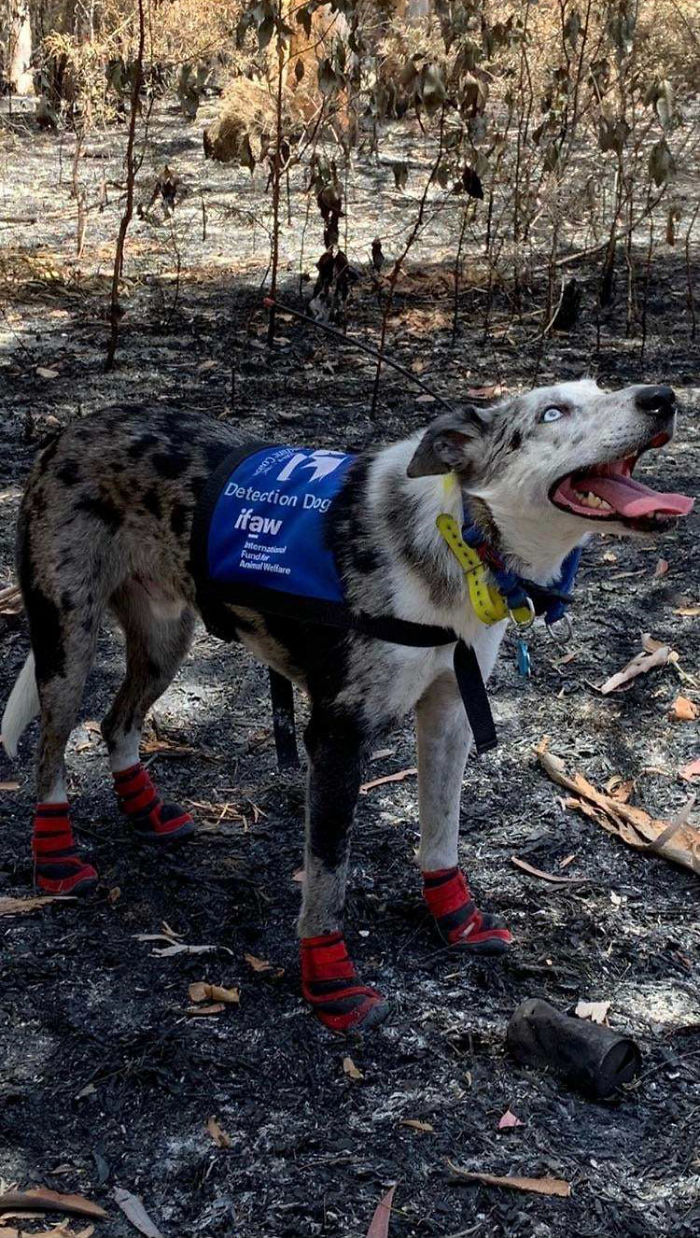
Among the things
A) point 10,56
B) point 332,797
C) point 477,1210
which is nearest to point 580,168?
point 10,56

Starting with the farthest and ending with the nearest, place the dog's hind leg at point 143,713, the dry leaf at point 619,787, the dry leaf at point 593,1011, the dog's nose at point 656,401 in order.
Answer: the dry leaf at point 619,787, the dog's hind leg at point 143,713, the dry leaf at point 593,1011, the dog's nose at point 656,401

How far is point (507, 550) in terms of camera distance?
3576mm

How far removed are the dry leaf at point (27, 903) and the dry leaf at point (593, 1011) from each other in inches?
63.0

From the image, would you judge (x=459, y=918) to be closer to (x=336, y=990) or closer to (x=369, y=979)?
(x=369, y=979)

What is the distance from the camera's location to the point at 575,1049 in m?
3.51

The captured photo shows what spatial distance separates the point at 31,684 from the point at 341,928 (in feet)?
4.47

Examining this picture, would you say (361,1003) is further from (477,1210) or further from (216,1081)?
(477,1210)

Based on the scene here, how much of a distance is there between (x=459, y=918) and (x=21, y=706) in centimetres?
159

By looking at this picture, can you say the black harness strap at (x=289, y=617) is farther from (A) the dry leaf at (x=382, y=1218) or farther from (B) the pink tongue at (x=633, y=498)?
(A) the dry leaf at (x=382, y=1218)

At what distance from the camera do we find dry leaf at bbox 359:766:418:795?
499 cm

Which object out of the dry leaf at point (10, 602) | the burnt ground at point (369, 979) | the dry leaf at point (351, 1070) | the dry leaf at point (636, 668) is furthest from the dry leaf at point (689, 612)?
the dry leaf at point (351, 1070)

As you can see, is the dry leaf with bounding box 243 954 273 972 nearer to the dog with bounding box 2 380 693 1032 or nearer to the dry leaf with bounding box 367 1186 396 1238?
the dog with bounding box 2 380 693 1032

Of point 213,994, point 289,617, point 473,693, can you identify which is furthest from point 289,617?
point 213,994

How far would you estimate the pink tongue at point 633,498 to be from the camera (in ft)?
10.6
